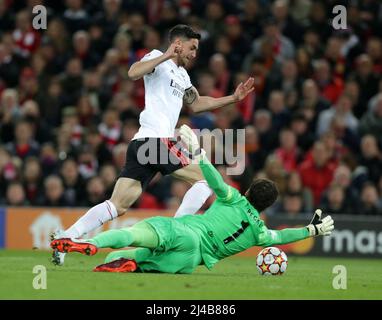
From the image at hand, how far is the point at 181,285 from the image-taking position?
8594 millimetres

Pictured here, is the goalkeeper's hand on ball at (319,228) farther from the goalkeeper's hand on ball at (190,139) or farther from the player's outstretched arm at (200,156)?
the goalkeeper's hand on ball at (190,139)

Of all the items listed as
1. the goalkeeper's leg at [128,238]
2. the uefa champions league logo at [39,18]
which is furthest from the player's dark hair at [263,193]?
the uefa champions league logo at [39,18]

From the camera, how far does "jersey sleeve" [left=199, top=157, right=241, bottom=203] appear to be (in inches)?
355

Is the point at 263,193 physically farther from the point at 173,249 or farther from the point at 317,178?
the point at 317,178

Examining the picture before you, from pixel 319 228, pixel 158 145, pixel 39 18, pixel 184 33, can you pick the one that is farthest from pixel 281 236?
pixel 39 18

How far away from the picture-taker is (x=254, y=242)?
9.82m

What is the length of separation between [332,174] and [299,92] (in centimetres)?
200

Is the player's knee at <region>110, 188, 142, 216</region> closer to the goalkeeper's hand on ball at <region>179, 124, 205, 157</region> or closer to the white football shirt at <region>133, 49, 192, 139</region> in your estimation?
the white football shirt at <region>133, 49, 192, 139</region>

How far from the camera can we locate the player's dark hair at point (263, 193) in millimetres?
9594

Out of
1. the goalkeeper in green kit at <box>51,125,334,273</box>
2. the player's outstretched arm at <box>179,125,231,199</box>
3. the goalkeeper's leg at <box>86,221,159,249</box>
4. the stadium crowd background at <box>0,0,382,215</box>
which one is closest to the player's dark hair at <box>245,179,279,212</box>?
the goalkeeper in green kit at <box>51,125,334,273</box>

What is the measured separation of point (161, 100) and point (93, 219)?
1.42 metres

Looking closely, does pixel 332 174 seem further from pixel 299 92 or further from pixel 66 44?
pixel 66 44

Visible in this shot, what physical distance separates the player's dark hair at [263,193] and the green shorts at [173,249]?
26.4 inches
